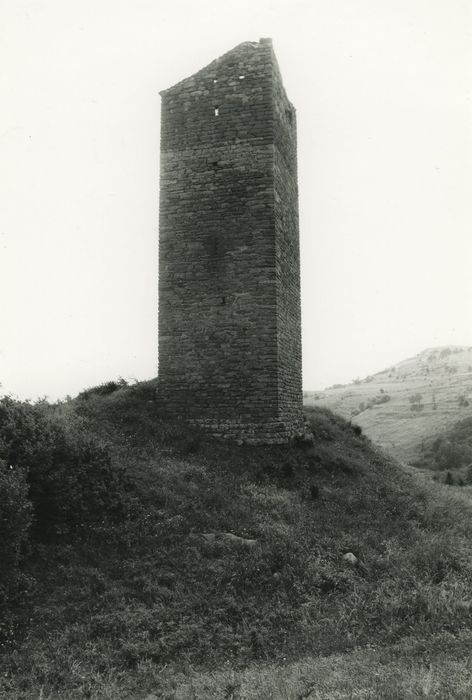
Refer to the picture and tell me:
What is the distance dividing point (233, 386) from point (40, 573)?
6800 millimetres

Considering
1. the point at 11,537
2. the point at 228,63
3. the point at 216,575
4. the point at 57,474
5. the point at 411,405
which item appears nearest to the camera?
the point at 11,537

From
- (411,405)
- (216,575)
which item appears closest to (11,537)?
(216,575)

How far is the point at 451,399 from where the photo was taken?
3359 centimetres

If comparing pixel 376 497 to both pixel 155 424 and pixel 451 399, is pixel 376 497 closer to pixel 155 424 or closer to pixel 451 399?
pixel 155 424

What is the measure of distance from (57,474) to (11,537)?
5.15ft

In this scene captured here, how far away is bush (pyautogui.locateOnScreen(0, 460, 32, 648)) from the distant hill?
2015 centimetres

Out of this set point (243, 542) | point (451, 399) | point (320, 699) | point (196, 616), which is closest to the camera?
point (320, 699)

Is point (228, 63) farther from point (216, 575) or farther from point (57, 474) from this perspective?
point (216, 575)

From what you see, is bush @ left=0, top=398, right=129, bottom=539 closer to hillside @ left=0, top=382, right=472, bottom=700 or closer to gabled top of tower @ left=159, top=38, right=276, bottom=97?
hillside @ left=0, top=382, right=472, bottom=700

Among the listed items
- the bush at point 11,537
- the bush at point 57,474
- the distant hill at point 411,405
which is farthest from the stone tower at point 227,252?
the distant hill at point 411,405

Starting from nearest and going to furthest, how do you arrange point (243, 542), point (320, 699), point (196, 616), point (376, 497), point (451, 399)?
1. point (320, 699)
2. point (196, 616)
3. point (243, 542)
4. point (376, 497)
5. point (451, 399)

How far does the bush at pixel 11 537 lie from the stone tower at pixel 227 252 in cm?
654

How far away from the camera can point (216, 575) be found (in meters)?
8.36

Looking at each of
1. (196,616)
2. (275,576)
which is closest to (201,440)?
(275,576)
